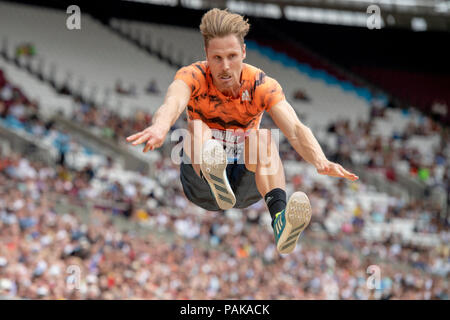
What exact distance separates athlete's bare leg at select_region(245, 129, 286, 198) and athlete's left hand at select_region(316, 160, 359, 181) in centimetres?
111

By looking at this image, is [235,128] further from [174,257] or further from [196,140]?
[174,257]

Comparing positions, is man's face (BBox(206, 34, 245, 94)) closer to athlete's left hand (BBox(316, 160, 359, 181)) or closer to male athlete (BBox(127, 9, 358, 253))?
male athlete (BBox(127, 9, 358, 253))

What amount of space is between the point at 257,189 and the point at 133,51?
22213 mm

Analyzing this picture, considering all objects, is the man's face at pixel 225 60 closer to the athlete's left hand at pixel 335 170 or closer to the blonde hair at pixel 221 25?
the blonde hair at pixel 221 25

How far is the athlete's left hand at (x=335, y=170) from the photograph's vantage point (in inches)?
219

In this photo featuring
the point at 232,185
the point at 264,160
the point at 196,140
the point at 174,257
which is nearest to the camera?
the point at 196,140

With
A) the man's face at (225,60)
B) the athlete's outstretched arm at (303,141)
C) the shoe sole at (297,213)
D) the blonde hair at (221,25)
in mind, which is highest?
the blonde hair at (221,25)

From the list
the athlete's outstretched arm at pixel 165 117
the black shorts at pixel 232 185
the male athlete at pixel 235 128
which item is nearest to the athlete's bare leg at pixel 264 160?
the male athlete at pixel 235 128

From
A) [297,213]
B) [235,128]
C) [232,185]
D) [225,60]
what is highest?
Result: [225,60]

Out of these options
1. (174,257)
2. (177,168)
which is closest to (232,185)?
(174,257)

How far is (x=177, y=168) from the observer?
19.5 meters

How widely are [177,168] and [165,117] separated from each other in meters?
14.0

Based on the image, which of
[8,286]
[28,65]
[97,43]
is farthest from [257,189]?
[97,43]

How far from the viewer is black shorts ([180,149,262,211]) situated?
24.0 feet
